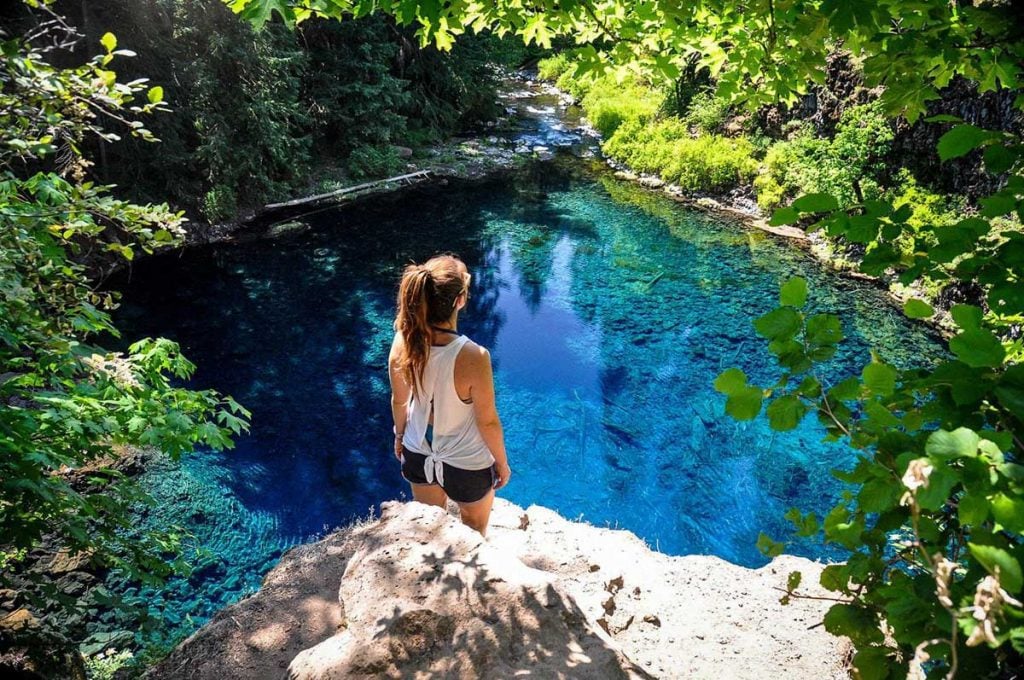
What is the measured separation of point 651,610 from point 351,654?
9.03 feet

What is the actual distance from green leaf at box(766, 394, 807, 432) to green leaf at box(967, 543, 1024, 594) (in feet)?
1.87

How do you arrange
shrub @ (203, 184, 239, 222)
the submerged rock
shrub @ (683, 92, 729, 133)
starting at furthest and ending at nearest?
1. shrub @ (683, 92, 729, 133)
2. shrub @ (203, 184, 239, 222)
3. the submerged rock

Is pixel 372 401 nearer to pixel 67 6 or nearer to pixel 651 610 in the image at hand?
pixel 651 610

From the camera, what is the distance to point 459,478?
378 centimetres

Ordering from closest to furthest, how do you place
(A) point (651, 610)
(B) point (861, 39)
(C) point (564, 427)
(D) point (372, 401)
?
(B) point (861, 39) → (A) point (651, 610) → (C) point (564, 427) → (D) point (372, 401)

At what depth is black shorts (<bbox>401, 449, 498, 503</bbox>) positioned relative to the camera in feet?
12.4

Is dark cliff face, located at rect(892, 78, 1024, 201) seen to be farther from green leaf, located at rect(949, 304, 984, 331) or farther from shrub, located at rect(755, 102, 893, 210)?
green leaf, located at rect(949, 304, 984, 331)

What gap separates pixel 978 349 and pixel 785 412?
0.43 m

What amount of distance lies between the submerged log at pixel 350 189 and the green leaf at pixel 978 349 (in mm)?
16818

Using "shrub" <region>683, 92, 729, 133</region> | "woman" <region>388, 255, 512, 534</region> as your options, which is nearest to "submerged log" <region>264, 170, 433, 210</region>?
"shrub" <region>683, 92, 729, 133</region>

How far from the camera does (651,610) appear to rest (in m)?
4.84

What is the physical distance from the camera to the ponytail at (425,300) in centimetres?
336

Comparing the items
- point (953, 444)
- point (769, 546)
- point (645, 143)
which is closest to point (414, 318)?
point (769, 546)

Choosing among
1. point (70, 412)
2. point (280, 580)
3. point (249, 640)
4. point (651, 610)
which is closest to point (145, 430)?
point (70, 412)
